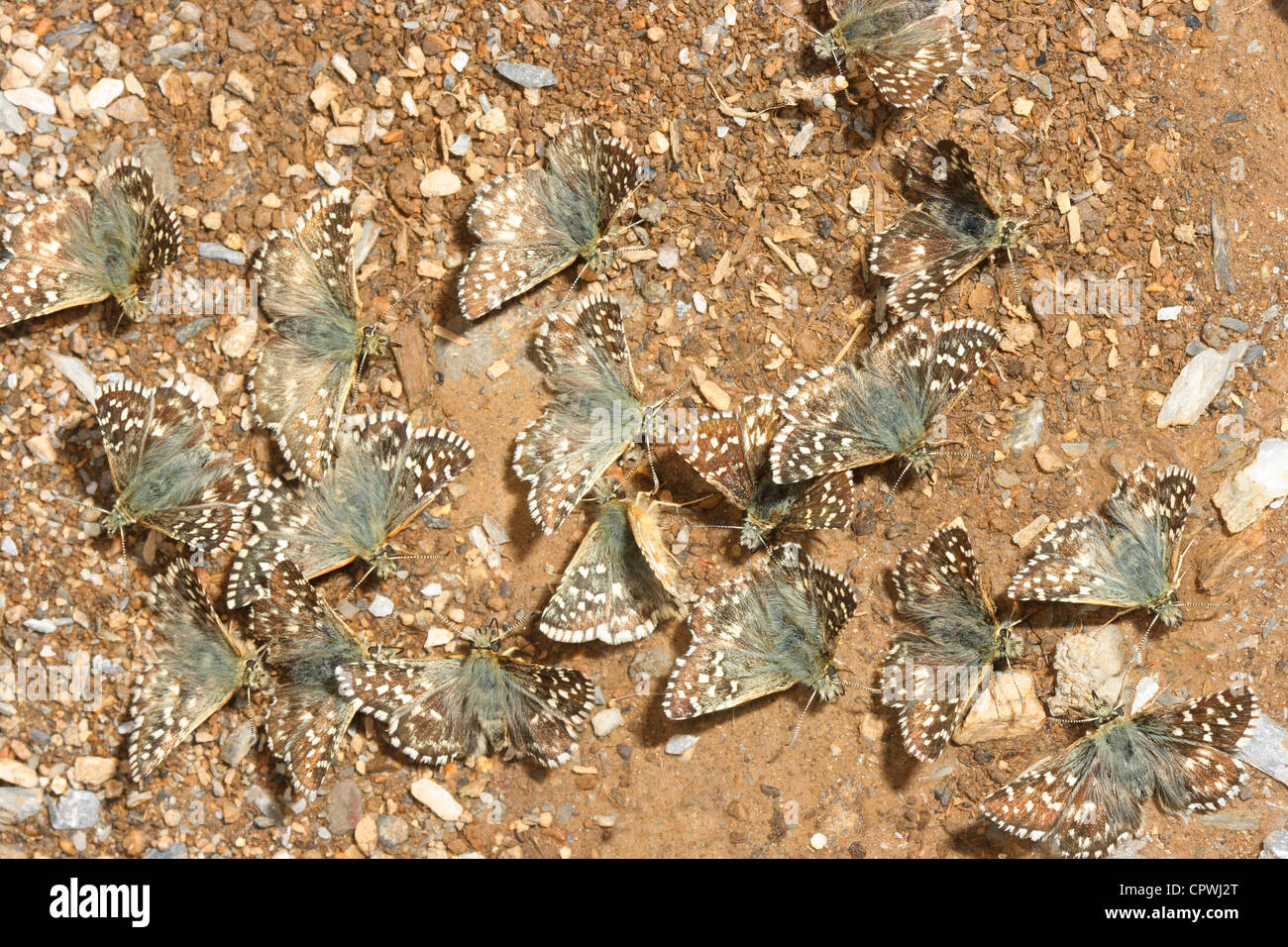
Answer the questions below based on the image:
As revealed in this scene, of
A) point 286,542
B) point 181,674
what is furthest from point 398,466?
point 181,674

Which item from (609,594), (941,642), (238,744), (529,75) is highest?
(529,75)

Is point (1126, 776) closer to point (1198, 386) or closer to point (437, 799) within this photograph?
point (1198, 386)

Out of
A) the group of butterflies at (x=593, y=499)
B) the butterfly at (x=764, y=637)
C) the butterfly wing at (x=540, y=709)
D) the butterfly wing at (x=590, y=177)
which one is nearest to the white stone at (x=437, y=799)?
the group of butterflies at (x=593, y=499)

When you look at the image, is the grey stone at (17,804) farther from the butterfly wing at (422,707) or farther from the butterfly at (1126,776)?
the butterfly at (1126,776)

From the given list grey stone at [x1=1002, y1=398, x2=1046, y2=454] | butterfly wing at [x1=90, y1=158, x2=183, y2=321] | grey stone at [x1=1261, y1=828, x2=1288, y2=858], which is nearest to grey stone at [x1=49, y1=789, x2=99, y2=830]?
butterfly wing at [x1=90, y1=158, x2=183, y2=321]

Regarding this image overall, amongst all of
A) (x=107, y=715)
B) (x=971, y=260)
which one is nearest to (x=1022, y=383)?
(x=971, y=260)

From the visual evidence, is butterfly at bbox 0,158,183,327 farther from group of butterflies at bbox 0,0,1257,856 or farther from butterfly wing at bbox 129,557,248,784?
butterfly wing at bbox 129,557,248,784
